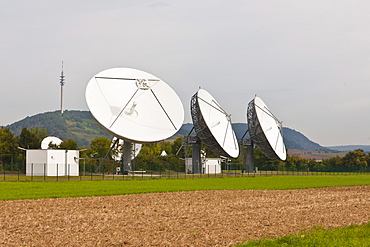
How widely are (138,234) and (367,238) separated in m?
6.75

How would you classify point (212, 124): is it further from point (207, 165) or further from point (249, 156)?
point (249, 156)

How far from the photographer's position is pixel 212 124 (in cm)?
6062

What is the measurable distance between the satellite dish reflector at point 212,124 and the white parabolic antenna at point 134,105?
6.35 m

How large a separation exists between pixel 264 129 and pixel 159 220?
1924 inches

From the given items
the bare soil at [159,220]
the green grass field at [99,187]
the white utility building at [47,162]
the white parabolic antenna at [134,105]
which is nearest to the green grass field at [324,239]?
the bare soil at [159,220]

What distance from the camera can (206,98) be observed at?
60125 mm

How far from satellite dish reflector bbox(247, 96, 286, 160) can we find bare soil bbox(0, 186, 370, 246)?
127ft

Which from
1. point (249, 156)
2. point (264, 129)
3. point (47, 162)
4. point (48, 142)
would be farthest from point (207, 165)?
point (48, 142)

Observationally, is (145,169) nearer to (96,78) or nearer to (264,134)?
(264,134)

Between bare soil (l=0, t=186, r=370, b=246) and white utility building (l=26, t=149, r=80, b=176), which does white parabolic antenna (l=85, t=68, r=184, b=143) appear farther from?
bare soil (l=0, t=186, r=370, b=246)

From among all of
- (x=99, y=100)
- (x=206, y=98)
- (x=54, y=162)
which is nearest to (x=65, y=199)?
(x=99, y=100)

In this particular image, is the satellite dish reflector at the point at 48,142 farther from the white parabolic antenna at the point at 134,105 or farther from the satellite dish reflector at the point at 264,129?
the white parabolic antenna at the point at 134,105

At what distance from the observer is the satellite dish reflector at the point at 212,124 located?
58.8 m

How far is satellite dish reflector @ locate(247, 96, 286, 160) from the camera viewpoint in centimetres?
6538
